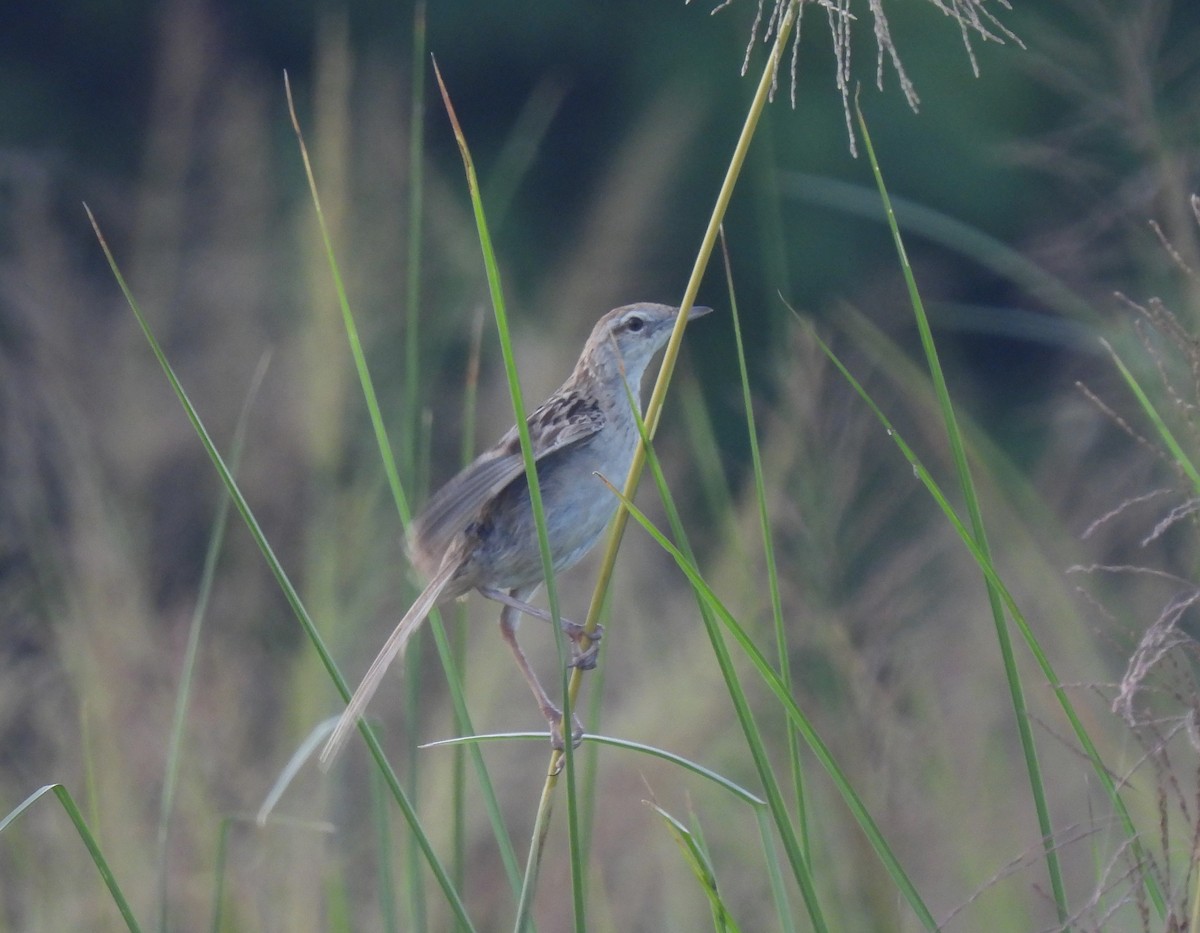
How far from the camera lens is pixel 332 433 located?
119 inches

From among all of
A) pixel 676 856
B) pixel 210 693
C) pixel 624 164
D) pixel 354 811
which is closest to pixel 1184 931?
pixel 676 856

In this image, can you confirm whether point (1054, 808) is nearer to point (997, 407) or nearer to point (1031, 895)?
point (1031, 895)

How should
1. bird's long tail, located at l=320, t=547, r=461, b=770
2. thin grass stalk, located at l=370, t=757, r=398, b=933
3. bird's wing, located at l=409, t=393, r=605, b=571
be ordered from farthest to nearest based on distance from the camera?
bird's wing, located at l=409, t=393, r=605, b=571 → thin grass stalk, located at l=370, t=757, r=398, b=933 → bird's long tail, located at l=320, t=547, r=461, b=770

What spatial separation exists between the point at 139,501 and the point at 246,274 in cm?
130

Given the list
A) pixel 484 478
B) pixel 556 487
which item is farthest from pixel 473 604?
pixel 484 478

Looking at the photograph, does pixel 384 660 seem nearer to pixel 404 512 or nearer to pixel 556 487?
pixel 404 512

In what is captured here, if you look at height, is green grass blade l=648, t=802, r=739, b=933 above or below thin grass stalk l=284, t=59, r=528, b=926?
below

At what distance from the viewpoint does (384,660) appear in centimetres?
198

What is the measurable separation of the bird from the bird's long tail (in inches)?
0.5

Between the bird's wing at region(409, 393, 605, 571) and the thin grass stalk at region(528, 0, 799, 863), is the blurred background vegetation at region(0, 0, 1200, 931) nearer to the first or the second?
the bird's wing at region(409, 393, 605, 571)

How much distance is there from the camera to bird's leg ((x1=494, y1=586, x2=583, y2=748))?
7.63 ft

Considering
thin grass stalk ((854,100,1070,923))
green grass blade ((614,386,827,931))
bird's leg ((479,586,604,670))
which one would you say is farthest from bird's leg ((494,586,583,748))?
thin grass stalk ((854,100,1070,923))

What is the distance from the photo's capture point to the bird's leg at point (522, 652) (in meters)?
2.32

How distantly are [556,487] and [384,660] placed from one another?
865 millimetres
